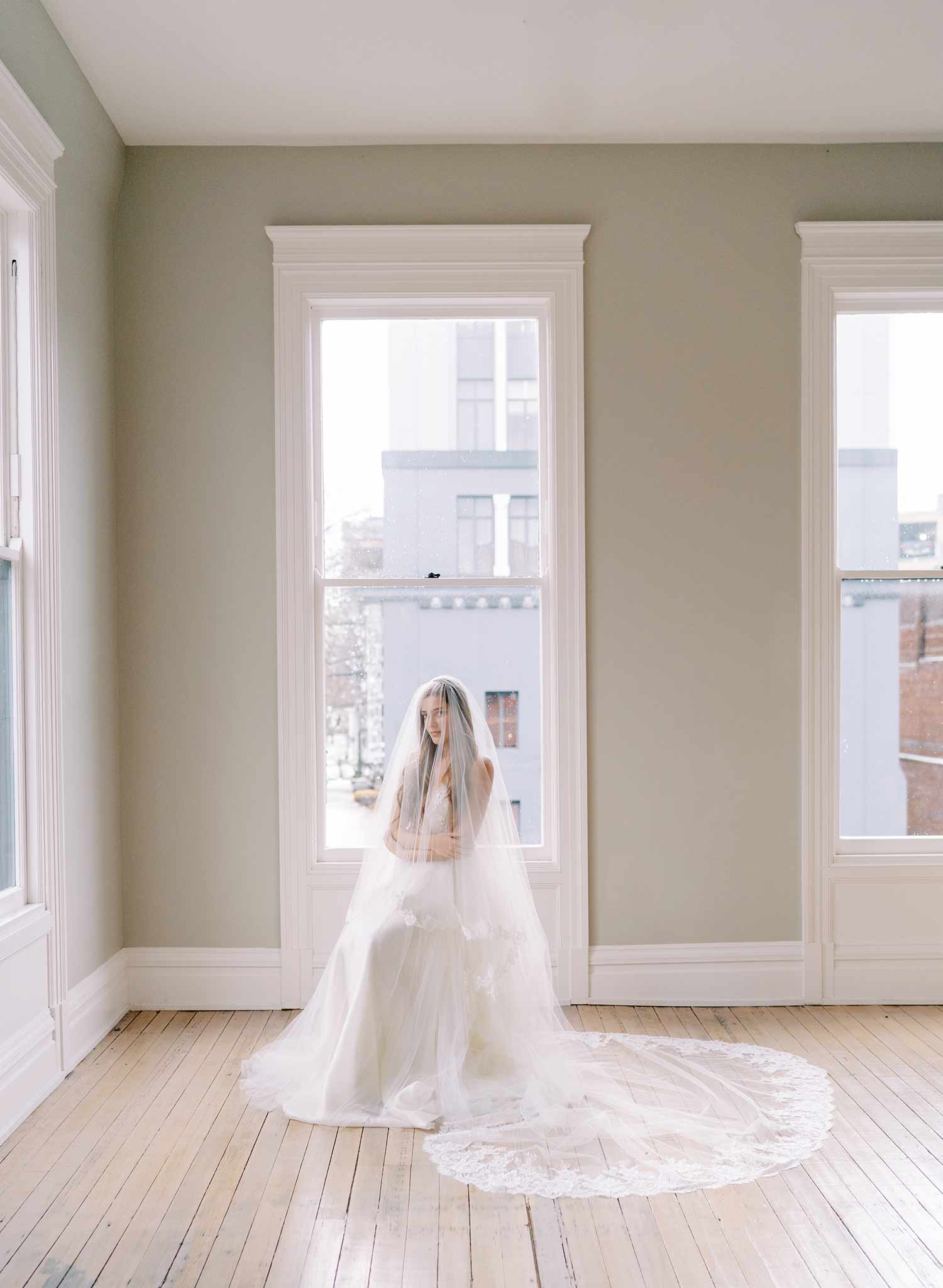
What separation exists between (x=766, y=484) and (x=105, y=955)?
10.0 ft

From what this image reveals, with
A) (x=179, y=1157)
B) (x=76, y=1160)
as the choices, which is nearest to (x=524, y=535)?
(x=179, y=1157)

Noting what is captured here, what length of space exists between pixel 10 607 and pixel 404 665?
1.52m

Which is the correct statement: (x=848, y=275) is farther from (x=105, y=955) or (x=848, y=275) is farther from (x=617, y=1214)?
(x=105, y=955)

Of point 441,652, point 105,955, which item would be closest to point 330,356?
point 441,652

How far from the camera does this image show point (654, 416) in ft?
13.6

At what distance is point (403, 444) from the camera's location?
13.8ft

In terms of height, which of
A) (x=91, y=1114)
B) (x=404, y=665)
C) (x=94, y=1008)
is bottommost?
(x=91, y=1114)

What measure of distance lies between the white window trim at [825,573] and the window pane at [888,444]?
0.34ft

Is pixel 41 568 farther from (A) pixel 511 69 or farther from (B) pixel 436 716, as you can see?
(A) pixel 511 69

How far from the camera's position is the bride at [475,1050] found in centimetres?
288

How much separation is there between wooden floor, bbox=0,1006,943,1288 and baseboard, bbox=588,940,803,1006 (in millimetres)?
792

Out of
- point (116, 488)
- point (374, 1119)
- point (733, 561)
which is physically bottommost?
point (374, 1119)

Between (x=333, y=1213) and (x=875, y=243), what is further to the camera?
(x=875, y=243)

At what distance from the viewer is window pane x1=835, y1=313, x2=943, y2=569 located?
4.23m
